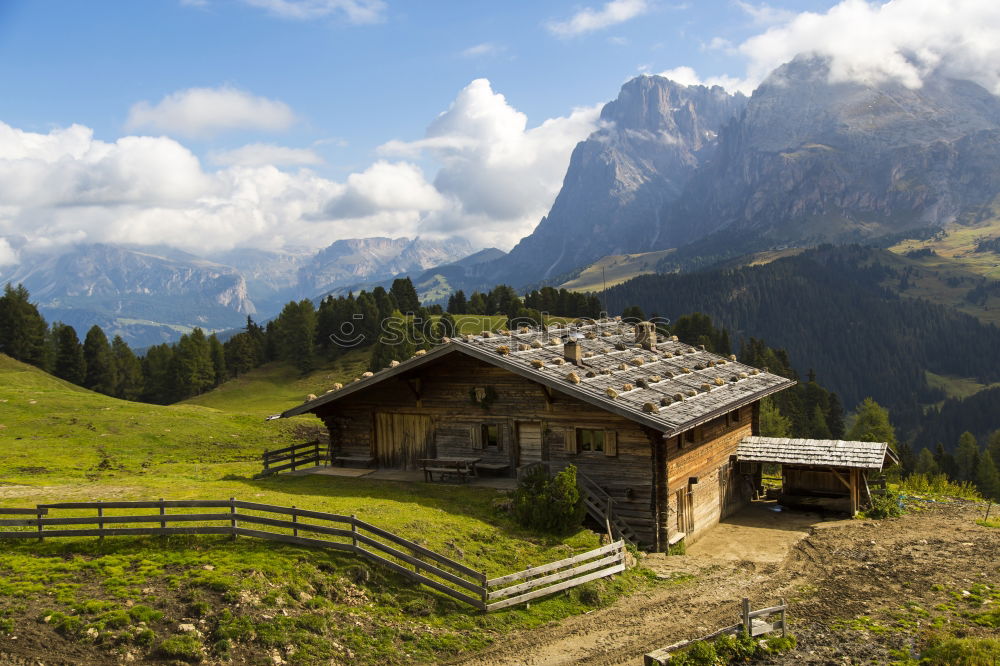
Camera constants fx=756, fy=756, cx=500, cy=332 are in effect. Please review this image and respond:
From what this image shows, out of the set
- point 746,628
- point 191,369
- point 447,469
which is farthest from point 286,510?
point 191,369

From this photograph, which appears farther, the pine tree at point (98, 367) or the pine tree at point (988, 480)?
the pine tree at point (98, 367)

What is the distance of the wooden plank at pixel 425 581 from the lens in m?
21.0

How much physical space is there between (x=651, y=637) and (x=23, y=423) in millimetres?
52901

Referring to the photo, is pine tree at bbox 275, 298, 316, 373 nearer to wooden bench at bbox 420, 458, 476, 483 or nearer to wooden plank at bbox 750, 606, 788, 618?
wooden bench at bbox 420, 458, 476, 483

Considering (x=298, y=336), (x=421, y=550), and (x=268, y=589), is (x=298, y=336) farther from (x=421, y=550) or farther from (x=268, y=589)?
(x=268, y=589)

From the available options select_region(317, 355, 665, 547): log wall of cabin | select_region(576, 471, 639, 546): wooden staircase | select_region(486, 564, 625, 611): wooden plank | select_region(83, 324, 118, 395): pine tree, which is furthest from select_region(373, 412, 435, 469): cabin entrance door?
select_region(83, 324, 118, 395): pine tree

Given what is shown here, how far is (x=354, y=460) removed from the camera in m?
36.1

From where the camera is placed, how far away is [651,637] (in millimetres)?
20516

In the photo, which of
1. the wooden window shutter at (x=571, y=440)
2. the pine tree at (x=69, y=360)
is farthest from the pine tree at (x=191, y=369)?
the wooden window shutter at (x=571, y=440)

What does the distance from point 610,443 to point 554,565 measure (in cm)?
846

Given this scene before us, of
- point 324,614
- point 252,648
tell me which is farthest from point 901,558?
point 252,648

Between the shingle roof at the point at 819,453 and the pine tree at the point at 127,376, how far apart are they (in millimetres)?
109238

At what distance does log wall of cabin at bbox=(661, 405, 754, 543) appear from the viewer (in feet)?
100

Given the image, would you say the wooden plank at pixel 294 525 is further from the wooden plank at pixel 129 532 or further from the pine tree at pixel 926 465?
the pine tree at pixel 926 465
